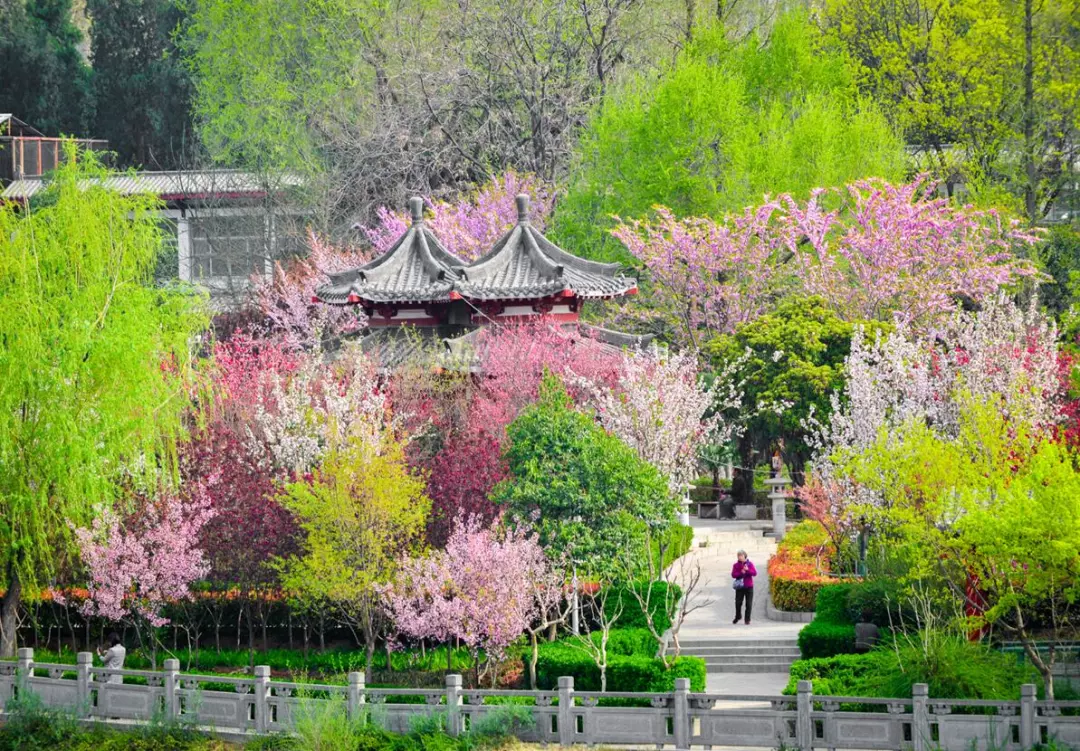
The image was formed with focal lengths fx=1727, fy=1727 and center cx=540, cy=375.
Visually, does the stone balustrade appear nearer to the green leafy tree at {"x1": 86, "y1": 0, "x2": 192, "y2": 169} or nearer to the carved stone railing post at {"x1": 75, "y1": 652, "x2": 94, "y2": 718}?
the carved stone railing post at {"x1": 75, "y1": 652, "x2": 94, "y2": 718}

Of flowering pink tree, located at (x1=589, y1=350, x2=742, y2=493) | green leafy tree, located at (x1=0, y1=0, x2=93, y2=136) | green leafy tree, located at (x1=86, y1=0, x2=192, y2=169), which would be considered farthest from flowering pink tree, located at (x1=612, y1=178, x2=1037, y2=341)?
green leafy tree, located at (x1=0, y1=0, x2=93, y2=136)

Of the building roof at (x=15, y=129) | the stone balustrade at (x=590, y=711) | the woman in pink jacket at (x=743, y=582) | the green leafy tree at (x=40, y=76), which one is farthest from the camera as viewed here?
the green leafy tree at (x=40, y=76)

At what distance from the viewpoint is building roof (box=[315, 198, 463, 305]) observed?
34375 mm

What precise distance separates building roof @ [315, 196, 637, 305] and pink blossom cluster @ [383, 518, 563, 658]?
27.2ft

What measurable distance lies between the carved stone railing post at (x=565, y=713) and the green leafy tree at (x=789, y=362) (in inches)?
545

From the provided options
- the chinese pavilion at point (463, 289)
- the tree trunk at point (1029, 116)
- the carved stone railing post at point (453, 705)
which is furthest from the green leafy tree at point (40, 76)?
the carved stone railing post at point (453, 705)

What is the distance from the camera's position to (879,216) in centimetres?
4169

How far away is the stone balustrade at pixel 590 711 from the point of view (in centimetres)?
2162

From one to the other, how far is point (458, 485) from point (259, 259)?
1178 inches

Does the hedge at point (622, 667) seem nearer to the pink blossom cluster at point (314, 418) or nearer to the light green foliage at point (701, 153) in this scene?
the pink blossom cluster at point (314, 418)

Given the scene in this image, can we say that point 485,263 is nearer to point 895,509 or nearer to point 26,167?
point 895,509

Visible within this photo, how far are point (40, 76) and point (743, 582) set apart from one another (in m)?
50.4

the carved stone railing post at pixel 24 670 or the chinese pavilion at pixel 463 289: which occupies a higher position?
the chinese pavilion at pixel 463 289

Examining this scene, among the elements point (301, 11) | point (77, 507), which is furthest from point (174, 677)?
point (301, 11)
